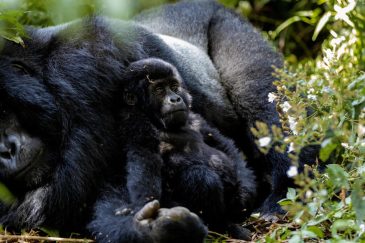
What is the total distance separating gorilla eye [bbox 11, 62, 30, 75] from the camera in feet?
10.4

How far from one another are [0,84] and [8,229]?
656mm

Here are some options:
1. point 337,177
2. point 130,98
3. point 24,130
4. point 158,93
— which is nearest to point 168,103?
point 158,93

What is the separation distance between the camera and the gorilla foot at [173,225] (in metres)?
2.53

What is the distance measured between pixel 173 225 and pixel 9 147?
0.89m

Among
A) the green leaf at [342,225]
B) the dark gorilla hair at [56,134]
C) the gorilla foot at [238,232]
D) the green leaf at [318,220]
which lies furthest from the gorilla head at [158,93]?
the green leaf at [342,225]

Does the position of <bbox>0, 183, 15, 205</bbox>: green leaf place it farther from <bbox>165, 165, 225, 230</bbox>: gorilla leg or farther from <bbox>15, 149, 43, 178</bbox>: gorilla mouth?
<bbox>165, 165, 225, 230</bbox>: gorilla leg

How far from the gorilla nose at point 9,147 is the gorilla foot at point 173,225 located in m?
0.73

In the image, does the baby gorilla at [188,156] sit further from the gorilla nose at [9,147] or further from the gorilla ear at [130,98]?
the gorilla nose at [9,147]

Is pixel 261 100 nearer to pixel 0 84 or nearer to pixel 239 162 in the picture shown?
pixel 239 162

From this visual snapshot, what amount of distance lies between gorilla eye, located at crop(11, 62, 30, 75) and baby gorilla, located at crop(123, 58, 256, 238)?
0.47 m

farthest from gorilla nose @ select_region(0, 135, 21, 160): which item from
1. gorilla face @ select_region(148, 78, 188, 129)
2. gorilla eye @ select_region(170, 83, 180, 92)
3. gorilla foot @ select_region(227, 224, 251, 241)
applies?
gorilla foot @ select_region(227, 224, 251, 241)

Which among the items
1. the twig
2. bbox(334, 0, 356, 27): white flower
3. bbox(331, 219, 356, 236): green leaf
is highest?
bbox(334, 0, 356, 27): white flower

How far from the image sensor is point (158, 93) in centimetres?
323

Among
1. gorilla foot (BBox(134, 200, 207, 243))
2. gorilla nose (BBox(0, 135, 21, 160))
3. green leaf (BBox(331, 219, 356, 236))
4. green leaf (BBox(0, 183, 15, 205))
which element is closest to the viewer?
green leaf (BBox(331, 219, 356, 236))
